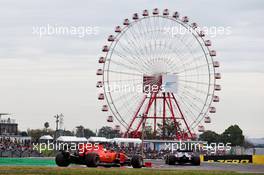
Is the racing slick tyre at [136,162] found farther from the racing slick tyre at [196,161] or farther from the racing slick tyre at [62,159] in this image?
the racing slick tyre at [196,161]

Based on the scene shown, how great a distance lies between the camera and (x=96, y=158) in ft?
148

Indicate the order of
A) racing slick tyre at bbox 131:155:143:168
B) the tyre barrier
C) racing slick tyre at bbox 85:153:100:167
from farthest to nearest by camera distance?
the tyre barrier
racing slick tyre at bbox 131:155:143:168
racing slick tyre at bbox 85:153:100:167

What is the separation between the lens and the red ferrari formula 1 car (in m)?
45.1

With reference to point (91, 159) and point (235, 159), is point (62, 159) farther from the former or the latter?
point (235, 159)

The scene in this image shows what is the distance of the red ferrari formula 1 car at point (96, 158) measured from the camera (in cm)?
4512

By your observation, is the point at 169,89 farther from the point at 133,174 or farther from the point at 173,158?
the point at 133,174

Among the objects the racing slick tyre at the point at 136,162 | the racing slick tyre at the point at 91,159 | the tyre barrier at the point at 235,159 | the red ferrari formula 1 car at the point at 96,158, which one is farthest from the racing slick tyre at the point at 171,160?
the tyre barrier at the point at 235,159

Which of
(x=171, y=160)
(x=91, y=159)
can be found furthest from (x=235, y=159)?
(x=91, y=159)

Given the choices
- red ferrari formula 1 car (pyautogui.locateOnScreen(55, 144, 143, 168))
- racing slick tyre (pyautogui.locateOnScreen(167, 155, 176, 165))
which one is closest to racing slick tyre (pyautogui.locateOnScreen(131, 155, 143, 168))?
red ferrari formula 1 car (pyautogui.locateOnScreen(55, 144, 143, 168))

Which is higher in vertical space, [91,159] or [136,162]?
[91,159]

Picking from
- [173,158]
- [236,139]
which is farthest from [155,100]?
[236,139]

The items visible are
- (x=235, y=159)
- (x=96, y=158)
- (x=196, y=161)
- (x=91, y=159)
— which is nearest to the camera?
(x=91, y=159)

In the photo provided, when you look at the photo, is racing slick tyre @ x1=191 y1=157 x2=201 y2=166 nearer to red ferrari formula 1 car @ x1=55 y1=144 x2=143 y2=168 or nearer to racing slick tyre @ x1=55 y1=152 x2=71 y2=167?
red ferrari formula 1 car @ x1=55 y1=144 x2=143 y2=168

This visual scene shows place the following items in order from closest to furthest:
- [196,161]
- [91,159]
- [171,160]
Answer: [91,159], [196,161], [171,160]
